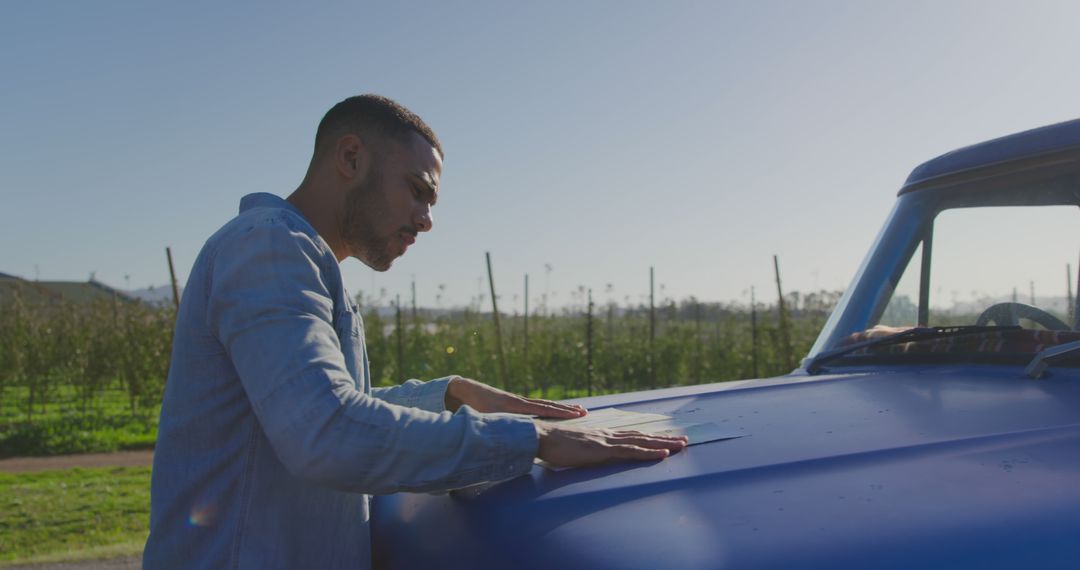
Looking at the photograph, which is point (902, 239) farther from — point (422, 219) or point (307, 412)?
point (307, 412)

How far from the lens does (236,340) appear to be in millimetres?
1434

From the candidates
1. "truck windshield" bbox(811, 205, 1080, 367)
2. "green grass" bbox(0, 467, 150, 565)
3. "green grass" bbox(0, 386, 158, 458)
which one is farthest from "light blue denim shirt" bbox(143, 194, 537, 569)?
"green grass" bbox(0, 386, 158, 458)

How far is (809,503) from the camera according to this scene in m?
1.18

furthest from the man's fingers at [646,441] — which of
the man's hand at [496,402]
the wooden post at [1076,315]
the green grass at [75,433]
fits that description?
the green grass at [75,433]

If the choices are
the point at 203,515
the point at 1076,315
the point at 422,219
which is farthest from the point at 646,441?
the point at 1076,315

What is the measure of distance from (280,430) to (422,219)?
2.29 feet

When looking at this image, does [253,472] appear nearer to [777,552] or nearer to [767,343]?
[777,552]

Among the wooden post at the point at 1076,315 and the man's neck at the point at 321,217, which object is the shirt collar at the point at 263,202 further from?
the wooden post at the point at 1076,315

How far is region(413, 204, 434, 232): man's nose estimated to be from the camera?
6.26 ft

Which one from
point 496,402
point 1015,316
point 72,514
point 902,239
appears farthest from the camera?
point 72,514

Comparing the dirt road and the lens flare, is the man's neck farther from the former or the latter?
the dirt road

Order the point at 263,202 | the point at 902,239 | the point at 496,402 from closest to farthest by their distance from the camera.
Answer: the point at 263,202, the point at 496,402, the point at 902,239

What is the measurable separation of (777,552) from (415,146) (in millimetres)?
1248

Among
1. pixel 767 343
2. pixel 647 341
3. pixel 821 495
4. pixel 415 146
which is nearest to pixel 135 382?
pixel 647 341
